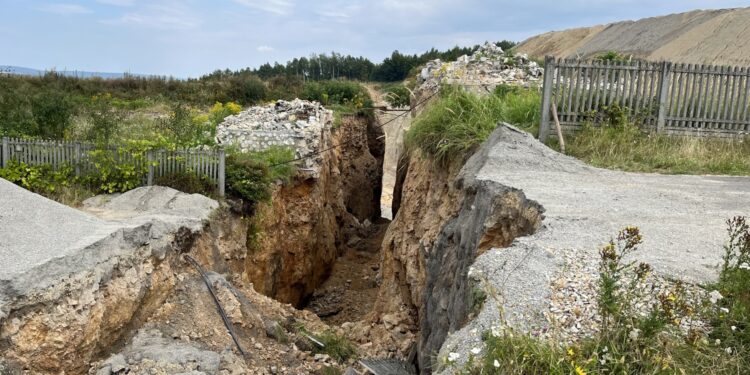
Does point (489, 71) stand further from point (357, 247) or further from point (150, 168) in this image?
point (150, 168)

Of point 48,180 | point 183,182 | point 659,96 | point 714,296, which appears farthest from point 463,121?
point 48,180

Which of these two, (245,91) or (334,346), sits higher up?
(245,91)

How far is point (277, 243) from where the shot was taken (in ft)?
44.7

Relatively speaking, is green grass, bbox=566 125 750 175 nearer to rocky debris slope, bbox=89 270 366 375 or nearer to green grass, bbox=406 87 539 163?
green grass, bbox=406 87 539 163

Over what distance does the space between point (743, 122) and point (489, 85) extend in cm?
566

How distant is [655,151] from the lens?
10148mm

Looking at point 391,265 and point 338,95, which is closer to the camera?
point 391,265

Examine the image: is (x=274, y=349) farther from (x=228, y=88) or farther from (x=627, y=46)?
(x=627, y=46)

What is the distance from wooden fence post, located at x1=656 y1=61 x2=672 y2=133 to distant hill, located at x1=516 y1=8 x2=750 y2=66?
21.4m

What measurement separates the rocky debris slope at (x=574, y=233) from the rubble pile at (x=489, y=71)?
6.12 meters

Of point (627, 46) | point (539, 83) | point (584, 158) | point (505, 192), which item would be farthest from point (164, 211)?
point (627, 46)

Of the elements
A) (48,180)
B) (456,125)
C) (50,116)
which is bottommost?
(48,180)

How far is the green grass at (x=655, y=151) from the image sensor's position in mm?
9398

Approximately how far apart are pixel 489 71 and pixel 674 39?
104 feet
